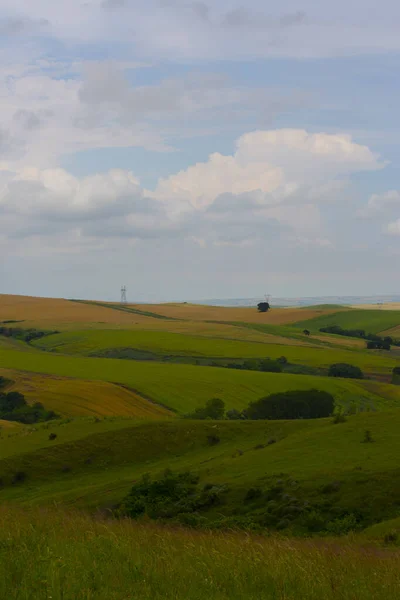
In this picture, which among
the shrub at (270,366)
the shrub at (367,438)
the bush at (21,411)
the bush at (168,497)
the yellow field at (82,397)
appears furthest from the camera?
the shrub at (270,366)

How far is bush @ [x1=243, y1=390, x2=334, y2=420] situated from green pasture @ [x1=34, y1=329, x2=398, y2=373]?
1347 inches

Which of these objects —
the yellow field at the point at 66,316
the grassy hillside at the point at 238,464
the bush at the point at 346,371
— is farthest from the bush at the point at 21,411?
the yellow field at the point at 66,316

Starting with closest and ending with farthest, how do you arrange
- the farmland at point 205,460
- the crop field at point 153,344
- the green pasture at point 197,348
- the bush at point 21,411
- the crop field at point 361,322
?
the farmland at point 205,460, the bush at point 21,411, the green pasture at point 197,348, the crop field at point 153,344, the crop field at point 361,322

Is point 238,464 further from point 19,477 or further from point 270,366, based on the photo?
point 270,366

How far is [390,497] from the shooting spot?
2431cm

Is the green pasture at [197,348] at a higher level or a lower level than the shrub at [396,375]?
higher

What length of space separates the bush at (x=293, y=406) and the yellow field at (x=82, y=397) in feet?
36.9

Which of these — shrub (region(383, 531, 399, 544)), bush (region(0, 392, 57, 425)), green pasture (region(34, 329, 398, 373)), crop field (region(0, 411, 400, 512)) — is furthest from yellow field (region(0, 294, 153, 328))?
shrub (region(383, 531, 399, 544))

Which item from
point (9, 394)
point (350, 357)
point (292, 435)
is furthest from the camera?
point (350, 357)

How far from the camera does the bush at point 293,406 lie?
7138cm

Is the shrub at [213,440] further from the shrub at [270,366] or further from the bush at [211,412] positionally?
the shrub at [270,366]

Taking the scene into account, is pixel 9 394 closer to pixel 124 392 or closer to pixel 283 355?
pixel 124 392

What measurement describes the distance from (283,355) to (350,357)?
11361mm

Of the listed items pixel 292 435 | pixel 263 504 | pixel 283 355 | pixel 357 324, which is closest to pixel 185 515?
pixel 263 504
